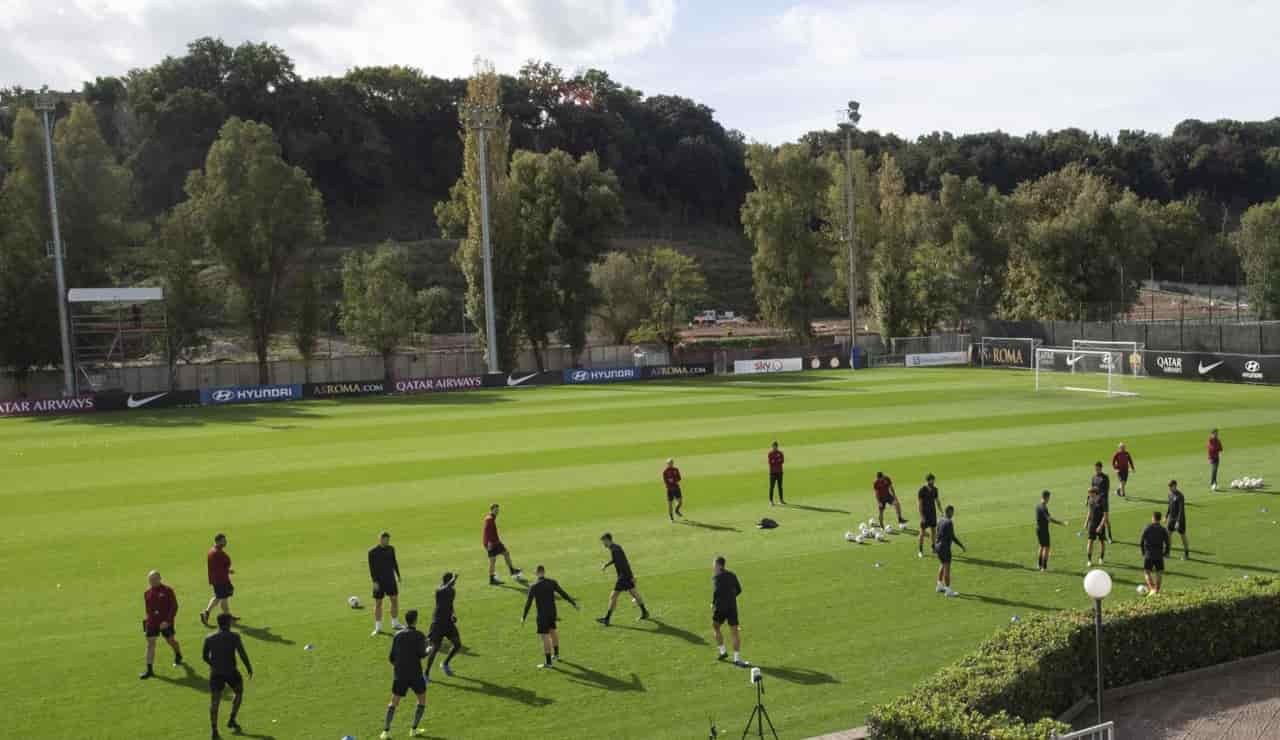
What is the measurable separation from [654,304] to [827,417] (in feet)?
155

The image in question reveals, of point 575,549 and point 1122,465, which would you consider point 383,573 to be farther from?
point 1122,465

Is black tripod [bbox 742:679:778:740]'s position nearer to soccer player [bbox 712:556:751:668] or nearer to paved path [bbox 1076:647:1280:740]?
soccer player [bbox 712:556:751:668]

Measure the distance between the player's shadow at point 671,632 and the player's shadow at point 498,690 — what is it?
9.23ft

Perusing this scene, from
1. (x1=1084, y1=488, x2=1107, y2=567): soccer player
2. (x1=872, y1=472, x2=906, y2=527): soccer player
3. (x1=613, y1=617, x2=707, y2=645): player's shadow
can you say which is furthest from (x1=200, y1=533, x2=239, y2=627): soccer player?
(x1=1084, y1=488, x2=1107, y2=567): soccer player

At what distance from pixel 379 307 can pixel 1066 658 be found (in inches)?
2482

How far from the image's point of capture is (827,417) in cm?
4381

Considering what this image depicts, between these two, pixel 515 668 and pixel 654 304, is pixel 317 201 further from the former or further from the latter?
pixel 515 668

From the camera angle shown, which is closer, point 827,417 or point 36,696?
point 36,696

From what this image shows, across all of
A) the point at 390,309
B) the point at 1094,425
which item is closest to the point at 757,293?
the point at 390,309

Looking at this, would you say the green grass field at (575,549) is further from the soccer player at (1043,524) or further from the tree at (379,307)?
the tree at (379,307)

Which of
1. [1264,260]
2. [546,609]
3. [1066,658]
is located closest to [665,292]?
[1264,260]

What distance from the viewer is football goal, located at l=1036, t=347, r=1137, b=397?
52375mm

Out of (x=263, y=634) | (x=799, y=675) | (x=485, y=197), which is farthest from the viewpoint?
(x=485, y=197)

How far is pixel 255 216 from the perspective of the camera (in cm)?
6875
